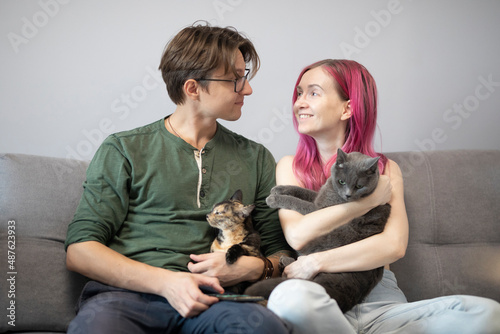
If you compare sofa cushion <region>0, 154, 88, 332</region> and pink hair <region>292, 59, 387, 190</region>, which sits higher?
pink hair <region>292, 59, 387, 190</region>

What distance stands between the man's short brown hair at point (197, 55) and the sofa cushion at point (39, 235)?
23.0 inches

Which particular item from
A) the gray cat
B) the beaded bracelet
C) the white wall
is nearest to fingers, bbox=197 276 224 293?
the gray cat

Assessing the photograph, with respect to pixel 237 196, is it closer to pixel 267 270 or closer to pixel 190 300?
pixel 267 270

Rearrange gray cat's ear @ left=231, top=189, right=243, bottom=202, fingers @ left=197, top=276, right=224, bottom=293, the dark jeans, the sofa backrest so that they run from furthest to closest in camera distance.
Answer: the sofa backrest → gray cat's ear @ left=231, top=189, right=243, bottom=202 → fingers @ left=197, top=276, right=224, bottom=293 → the dark jeans

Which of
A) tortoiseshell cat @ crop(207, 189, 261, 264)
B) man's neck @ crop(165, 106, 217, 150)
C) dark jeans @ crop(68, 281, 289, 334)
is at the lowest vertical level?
dark jeans @ crop(68, 281, 289, 334)

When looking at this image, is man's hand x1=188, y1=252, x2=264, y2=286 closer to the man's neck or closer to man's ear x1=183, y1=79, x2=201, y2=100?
the man's neck

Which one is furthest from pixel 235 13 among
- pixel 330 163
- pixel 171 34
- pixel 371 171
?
pixel 371 171

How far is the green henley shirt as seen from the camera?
1.67 m

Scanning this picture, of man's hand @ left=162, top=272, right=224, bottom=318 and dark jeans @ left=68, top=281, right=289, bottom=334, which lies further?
man's hand @ left=162, top=272, right=224, bottom=318

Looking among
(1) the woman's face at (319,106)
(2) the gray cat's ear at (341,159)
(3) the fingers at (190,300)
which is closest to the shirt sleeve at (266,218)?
(1) the woman's face at (319,106)

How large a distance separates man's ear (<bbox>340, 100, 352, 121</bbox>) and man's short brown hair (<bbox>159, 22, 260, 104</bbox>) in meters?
0.49

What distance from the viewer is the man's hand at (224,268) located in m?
1.62

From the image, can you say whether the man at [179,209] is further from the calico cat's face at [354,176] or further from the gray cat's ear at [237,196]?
the calico cat's face at [354,176]

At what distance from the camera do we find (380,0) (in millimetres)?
2617
